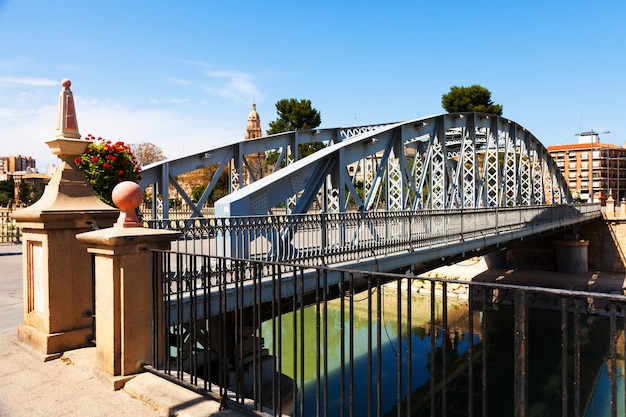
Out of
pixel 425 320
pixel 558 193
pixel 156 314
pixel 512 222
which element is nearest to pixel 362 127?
pixel 512 222

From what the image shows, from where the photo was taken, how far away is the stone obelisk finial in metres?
5.18

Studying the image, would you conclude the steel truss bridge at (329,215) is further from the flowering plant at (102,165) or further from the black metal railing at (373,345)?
the flowering plant at (102,165)

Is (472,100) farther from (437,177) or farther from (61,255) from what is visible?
(61,255)

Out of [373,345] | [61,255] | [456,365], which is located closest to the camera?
[61,255]

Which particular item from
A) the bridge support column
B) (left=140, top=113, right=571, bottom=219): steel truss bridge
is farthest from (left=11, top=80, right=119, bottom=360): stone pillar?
the bridge support column

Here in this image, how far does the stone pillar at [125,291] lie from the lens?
13.4 ft

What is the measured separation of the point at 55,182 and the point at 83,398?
2.52m

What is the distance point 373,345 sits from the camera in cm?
1959

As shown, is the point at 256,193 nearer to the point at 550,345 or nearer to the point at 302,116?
the point at 550,345

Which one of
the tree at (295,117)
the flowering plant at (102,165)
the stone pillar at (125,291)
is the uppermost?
the tree at (295,117)

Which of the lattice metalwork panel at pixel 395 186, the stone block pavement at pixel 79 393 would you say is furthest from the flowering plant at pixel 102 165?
the lattice metalwork panel at pixel 395 186

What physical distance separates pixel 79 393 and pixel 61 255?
1.63m

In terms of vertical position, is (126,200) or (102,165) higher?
(102,165)

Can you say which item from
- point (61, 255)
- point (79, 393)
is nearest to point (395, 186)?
point (61, 255)
